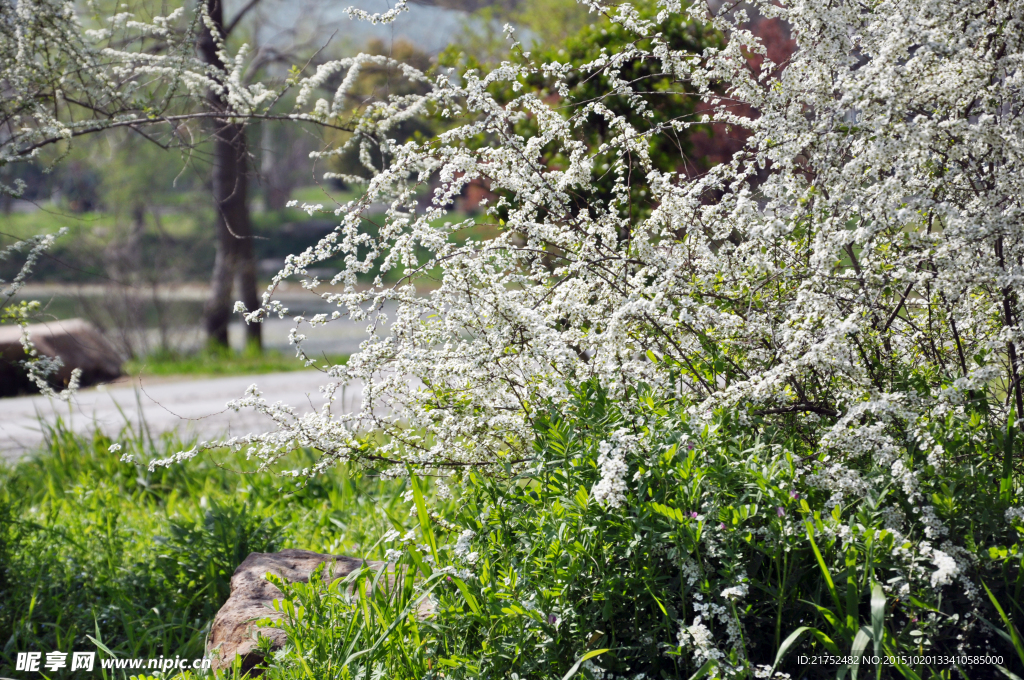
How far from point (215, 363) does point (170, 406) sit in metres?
3.04

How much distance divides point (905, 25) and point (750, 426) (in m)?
1.37

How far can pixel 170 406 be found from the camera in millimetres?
8570

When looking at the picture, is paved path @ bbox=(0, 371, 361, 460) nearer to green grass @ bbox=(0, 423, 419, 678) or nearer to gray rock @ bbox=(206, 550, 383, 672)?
green grass @ bbox=(0, 423, 419, 678)

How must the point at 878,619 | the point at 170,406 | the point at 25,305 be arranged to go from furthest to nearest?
1. the point at 170,406
2. the point at 25,305
3. the point at 878,619

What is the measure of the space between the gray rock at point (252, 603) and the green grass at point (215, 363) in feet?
24.7

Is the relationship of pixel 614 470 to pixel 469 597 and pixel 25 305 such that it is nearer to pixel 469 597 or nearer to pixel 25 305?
pixel 469 597

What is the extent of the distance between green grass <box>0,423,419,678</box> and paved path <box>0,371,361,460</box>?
4.43 feet

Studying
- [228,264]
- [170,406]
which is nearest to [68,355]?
[228,264]

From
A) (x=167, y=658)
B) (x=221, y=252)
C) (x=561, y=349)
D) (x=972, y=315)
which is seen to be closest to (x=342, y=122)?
(x=561, y=349)

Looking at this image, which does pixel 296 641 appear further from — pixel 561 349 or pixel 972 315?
pixel 972 315

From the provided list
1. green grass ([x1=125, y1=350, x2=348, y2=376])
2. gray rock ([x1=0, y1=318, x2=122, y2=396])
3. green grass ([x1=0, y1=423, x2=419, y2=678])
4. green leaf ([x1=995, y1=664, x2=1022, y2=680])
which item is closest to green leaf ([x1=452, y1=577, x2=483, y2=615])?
green grass ([x1=0, y1=423, x2=419, y2=678])

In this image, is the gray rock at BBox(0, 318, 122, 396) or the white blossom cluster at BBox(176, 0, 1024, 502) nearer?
the white blossom cluster at BBox(176, 0, 1024, 502)

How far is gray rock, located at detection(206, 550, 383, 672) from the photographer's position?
268 centimetres

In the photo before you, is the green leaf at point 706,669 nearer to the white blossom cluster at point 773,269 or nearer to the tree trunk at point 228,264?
the white blossom cluster at point 773,269
